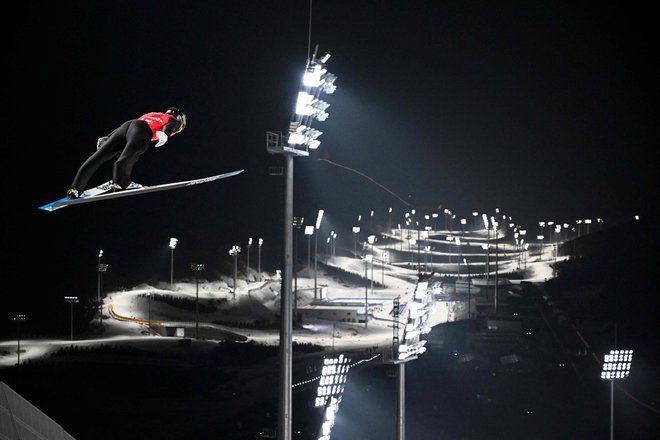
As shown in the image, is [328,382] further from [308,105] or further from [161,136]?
[161,136]

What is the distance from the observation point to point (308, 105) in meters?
11.2

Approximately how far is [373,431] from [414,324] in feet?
48.5

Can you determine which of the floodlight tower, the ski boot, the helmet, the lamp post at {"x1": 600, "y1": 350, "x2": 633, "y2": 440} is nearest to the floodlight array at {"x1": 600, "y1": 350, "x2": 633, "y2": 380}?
the lamp post at {"x1": 600, "y1": 350, "x2": 633, "y2": 440}

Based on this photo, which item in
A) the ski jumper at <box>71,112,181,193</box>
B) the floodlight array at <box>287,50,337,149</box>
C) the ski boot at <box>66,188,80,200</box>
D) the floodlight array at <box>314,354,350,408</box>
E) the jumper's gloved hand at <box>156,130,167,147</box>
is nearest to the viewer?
the ski jumper at <box>71,112,181,193</box>

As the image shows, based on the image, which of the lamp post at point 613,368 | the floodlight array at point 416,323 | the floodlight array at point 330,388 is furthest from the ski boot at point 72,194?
the lamp post at point 613,368

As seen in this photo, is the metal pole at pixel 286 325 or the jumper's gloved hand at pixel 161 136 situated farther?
the metal pole at pixel 286 325

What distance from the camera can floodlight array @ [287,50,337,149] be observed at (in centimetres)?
1102

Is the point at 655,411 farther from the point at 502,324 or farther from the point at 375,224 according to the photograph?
the point at 375,224

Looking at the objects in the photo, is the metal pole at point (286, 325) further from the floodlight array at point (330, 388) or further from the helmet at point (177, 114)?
the floodlight array at point (330, 388)

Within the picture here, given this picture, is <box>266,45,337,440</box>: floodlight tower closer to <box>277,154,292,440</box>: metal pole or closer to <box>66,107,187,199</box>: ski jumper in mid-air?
<box>277,154,292,440</box>: metal pole

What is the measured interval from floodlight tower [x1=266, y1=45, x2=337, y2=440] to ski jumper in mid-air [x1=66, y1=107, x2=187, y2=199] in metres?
3.32

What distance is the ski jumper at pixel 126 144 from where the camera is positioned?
7402 mm

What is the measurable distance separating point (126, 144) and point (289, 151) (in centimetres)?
387

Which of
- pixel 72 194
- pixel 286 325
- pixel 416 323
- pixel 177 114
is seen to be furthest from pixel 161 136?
pixel 416 323
